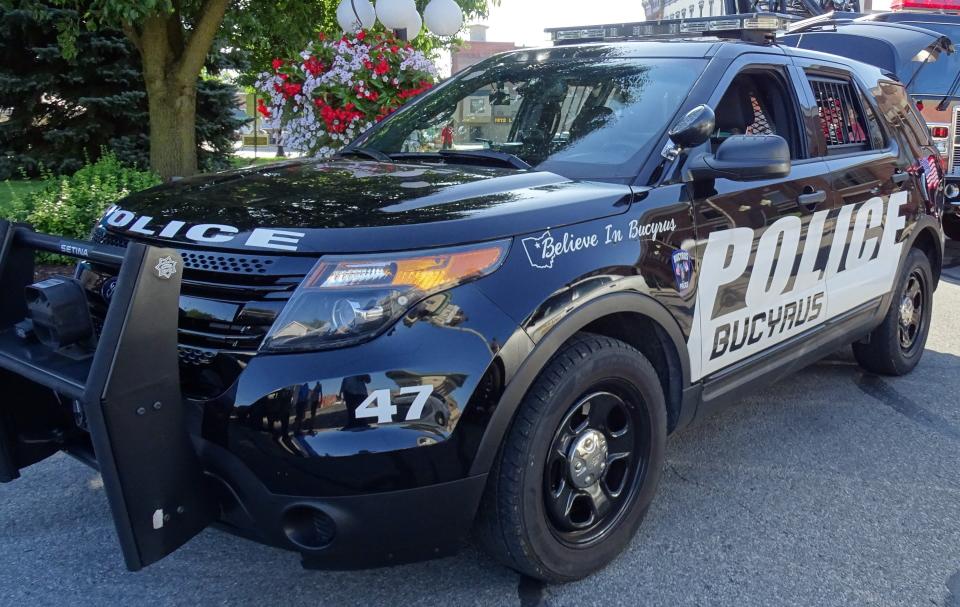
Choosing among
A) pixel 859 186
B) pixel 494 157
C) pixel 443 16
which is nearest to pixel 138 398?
pixel 494 157

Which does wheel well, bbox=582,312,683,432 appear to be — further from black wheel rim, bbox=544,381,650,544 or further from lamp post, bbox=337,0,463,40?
lamp post, bbox=337,0,463,40

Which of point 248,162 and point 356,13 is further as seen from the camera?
point 248,162

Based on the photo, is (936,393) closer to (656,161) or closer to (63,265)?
(656,161)

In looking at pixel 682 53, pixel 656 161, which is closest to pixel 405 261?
pixel 656 161

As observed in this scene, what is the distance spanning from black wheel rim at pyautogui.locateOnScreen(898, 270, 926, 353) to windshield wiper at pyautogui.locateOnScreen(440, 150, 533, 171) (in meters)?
2.99

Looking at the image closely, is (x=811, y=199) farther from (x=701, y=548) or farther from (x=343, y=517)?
(x=343, y=517)

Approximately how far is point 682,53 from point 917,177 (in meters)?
2.20

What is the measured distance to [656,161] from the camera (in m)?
3.13

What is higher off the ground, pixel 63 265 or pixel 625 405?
pixel 625 405

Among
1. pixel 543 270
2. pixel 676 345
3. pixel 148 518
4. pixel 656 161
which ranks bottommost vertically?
pixel 148 518

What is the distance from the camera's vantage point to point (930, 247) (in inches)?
210

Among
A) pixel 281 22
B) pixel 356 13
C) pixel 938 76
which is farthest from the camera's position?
pixel 281 22

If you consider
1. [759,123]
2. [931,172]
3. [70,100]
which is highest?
[759,123]

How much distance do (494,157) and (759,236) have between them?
3.71 ft
